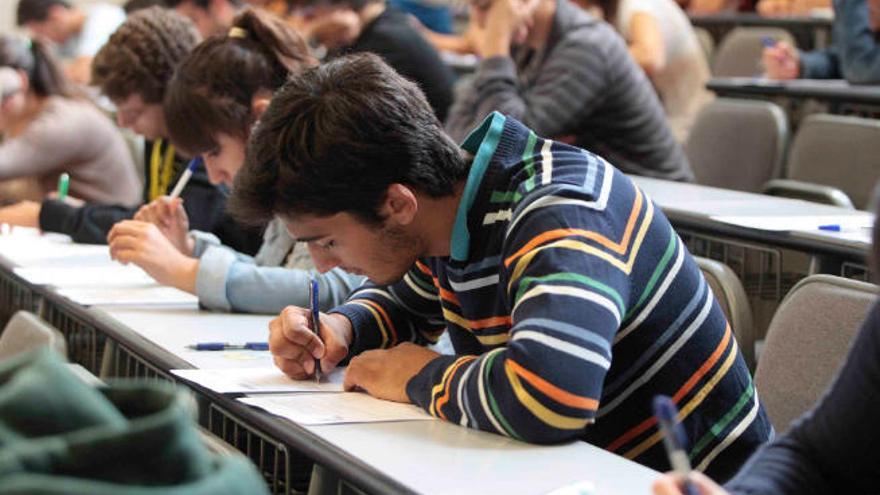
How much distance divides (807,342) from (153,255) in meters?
1.13

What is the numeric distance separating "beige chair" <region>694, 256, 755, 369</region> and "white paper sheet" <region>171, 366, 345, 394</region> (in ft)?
2.21

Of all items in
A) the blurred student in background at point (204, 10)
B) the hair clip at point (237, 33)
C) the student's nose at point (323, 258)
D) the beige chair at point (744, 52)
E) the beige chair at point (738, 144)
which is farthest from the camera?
the blurred student in background at point (204, 10)

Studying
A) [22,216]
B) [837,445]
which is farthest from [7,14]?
[837,445]

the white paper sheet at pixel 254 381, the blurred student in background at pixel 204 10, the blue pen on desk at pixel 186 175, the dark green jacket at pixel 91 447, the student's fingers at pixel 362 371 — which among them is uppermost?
the blurred student in background at pixel 204 10

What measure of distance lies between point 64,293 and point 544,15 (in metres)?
1.58

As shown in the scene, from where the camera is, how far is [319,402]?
1.60 meters

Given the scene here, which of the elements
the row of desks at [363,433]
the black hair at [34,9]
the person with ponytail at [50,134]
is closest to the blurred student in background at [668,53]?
the person with ponytail at [50,134]

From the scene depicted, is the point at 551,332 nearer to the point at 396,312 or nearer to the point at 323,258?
the point at 323,258

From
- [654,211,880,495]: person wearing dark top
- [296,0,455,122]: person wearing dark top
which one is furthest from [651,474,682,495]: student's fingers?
[296,0,455,122]: person wearing dark top

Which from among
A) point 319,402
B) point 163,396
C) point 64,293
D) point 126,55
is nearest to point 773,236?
point 319,402

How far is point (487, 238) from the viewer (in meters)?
1.62

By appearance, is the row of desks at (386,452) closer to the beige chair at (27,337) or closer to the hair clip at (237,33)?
the beige chair at (27,337)

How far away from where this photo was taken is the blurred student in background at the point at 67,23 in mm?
6754

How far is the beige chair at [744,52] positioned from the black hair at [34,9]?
3567mm
